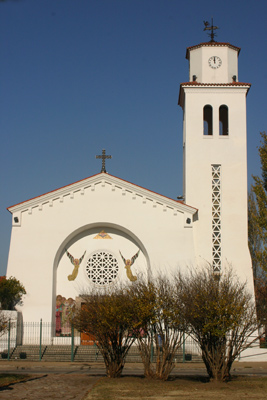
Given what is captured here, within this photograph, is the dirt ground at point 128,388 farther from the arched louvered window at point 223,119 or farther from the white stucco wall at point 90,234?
the arched louvered window at point 223,119

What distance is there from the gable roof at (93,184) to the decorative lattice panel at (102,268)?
411 centimetres

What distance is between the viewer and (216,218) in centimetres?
3144

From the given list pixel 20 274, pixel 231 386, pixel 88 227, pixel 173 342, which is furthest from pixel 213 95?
pixel 231 386

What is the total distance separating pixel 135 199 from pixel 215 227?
16.6ft

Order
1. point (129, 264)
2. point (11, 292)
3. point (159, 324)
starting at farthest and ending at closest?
point (129, 264)
point (11, 292)
point (159, 324)

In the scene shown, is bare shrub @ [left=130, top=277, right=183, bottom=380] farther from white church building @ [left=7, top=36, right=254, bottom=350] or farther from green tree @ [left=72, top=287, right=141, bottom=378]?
white church building @ [left=7, top=36, right=254, bottom=350]

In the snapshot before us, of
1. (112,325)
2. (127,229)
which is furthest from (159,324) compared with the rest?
(127,229)

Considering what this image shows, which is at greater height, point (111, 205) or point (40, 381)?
point (111, 205)

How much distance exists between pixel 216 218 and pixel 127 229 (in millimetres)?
5404

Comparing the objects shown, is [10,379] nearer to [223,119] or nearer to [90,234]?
[90,234]

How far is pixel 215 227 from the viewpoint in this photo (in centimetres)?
3127

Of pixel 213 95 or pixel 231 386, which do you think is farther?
pixel 213 95

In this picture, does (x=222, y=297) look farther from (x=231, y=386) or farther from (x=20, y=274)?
(x=20, y=274)

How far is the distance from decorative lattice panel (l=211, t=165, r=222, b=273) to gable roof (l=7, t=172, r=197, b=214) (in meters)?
1.58
